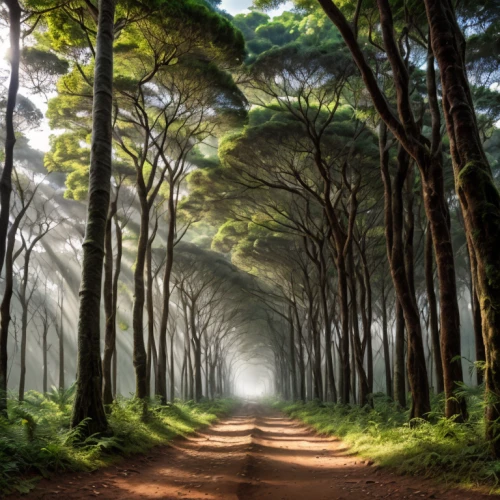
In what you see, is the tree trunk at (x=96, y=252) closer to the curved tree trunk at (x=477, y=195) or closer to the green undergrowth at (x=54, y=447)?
the green undergrowth at (x=54, y=447)

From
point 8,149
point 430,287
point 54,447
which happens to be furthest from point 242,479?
point 8,149

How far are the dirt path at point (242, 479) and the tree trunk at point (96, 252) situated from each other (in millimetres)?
1045

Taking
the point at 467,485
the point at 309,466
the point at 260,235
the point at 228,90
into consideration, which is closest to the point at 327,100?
the point at 228,90

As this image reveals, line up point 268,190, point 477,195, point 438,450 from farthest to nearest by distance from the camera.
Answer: point 268,190 → point 438,450 → point 477,195

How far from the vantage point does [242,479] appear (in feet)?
18.5

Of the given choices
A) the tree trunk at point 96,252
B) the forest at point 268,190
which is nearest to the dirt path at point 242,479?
the forest at point 268,190

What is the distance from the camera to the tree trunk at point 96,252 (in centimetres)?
668

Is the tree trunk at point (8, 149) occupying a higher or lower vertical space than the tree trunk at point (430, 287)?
higher

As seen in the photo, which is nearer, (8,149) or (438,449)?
(438,449)

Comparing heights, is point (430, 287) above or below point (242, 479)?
above

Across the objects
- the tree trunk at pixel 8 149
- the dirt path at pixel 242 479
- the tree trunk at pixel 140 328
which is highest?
the tree trunk at pixel 8 149

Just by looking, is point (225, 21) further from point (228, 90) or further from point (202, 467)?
point (202, 467)

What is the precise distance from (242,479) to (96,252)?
401 centimetres

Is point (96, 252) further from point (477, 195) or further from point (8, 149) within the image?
point (477, 195)
